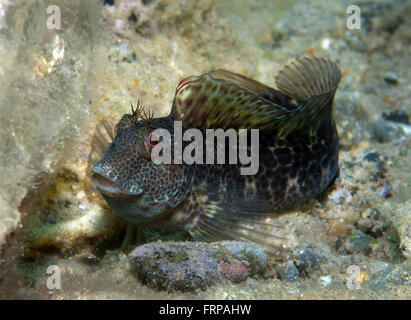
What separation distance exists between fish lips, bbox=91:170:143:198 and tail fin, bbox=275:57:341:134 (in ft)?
6.21

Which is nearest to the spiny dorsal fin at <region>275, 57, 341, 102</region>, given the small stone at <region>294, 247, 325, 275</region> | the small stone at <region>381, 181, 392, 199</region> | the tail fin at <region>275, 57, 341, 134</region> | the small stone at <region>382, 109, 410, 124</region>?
the tail fin at <region>275, 57, 341, 134</region>

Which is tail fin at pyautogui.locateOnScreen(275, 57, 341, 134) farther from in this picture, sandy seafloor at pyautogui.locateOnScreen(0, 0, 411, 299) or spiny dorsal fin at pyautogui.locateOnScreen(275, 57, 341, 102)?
sandy seafloor at pyautogui.locateOnScreen(0, 0, 411, 299)

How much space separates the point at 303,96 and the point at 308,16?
4.00 meters

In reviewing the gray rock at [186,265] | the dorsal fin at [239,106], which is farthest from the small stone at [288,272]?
the dorsal fin at [239,106]

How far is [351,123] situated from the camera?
16.0ft

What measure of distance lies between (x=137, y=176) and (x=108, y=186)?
26 cm

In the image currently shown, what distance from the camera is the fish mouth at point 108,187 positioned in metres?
2.74

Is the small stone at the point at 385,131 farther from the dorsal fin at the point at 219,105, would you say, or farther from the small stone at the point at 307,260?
the small stone at the point at 307,260

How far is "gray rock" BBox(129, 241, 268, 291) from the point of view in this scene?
240 centimetres

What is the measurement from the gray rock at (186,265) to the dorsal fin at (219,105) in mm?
1295

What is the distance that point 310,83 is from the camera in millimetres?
3920

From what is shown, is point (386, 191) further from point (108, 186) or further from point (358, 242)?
point (108, 186)

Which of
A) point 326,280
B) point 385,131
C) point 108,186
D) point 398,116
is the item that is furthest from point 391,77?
point 108,186
